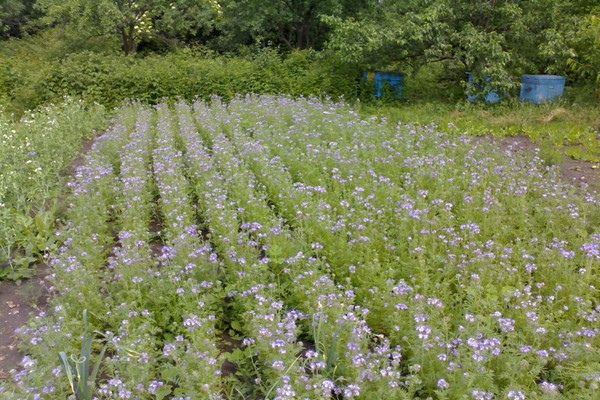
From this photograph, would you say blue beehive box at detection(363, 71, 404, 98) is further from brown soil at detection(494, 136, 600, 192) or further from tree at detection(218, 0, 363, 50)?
brown soil at detection(494, 136, 600, 192)

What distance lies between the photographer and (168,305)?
420cm

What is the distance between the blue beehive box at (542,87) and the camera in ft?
40.2

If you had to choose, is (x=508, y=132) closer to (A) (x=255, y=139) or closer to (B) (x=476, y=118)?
(B) (x=476, y=118)

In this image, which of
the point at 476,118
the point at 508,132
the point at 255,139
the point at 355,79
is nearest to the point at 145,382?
the point at 255,139

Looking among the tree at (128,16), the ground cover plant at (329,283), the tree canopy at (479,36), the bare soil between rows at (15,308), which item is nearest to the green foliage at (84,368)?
the ground cover plant at (329,283)

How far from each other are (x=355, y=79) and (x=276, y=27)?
4495mm

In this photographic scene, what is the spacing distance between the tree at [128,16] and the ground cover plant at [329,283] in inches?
403

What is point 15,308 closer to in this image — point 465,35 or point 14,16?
point 465,35

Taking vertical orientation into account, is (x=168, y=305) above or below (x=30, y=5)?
below

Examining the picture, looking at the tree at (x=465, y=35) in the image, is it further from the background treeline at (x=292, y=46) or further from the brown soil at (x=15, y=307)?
the brown soil at (x=15, y=307)

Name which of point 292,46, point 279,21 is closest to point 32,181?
point 279,21

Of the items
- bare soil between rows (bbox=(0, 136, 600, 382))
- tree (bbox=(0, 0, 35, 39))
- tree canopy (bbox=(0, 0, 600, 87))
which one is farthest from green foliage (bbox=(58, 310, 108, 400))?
tree (bbox=(0, 0, 35, 39))

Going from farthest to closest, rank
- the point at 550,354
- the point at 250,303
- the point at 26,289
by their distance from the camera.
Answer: the point at 26,289 → the point at 250,303 → the point at 550,354

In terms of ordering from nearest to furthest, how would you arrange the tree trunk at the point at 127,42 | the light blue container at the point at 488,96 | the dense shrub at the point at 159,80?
the light blue container at the point at 488,96 → the dense shrub at the point at 159,80 → the tree trunk at the point at 127,42
